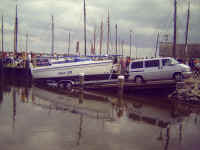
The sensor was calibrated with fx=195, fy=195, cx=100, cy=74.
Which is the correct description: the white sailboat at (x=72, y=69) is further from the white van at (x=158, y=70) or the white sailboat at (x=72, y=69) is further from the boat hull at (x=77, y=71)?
the white van at (x=158, y=70)

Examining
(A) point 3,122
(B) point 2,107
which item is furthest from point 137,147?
(B) point 2,107

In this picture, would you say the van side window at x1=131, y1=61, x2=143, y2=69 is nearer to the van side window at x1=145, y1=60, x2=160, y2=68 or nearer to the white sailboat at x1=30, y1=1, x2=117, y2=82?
the van side window at x1=145, y1=60, x2=160, y2=68

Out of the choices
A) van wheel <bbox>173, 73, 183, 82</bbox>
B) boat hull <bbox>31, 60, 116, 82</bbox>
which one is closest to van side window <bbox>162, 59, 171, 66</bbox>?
van wheel <bbox>173, 73, 183, 82</bbox>

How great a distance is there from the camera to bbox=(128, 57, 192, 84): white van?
1324cm

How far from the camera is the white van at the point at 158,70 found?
43.4ft

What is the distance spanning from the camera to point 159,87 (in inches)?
530

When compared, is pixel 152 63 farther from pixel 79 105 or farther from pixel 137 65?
pixel 79 105

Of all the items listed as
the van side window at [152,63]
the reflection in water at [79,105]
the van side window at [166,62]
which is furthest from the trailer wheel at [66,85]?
the van side window at [166,62]

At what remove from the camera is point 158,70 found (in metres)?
13.9

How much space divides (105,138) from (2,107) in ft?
21.5

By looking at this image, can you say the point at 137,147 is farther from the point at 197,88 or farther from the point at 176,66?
the point at 197,88

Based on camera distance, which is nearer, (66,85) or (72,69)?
(72,69)

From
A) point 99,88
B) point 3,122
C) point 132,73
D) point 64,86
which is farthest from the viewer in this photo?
point 64,86

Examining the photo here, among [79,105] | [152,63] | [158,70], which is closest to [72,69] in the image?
[79,105]
